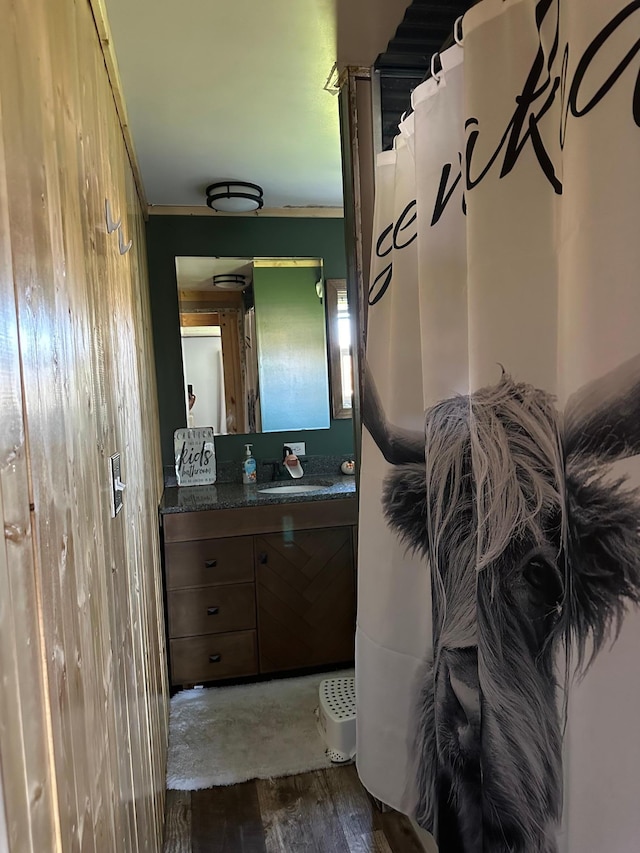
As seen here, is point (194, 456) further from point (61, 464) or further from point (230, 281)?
point (61, 464)

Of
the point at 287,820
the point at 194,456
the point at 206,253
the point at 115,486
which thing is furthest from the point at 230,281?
the point at 287,820

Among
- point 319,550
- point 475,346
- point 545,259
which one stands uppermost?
point 545,259

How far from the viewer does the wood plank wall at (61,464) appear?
1.77 ft

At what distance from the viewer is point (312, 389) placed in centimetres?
332

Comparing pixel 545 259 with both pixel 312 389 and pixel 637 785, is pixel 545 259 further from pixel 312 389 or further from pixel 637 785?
pixel 312 389

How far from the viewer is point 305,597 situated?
273 cm

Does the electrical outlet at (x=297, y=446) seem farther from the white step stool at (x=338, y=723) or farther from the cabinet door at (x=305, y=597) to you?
the white step stool at (x=338, y=723)

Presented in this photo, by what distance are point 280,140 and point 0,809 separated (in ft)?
7.29

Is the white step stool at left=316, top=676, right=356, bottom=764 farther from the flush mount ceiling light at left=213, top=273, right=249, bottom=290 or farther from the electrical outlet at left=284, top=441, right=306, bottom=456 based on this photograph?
the flush mount ceiling light at left=213, top=273, right=249, bottom=290

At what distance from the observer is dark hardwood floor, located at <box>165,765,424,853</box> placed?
1794 mm

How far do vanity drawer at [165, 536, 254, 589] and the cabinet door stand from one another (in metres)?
0.07

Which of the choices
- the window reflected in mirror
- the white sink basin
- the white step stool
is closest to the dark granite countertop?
the white sink basin

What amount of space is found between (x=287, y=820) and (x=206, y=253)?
2.59 m

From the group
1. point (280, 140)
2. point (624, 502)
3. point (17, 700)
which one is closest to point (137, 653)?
point (17, 700)
